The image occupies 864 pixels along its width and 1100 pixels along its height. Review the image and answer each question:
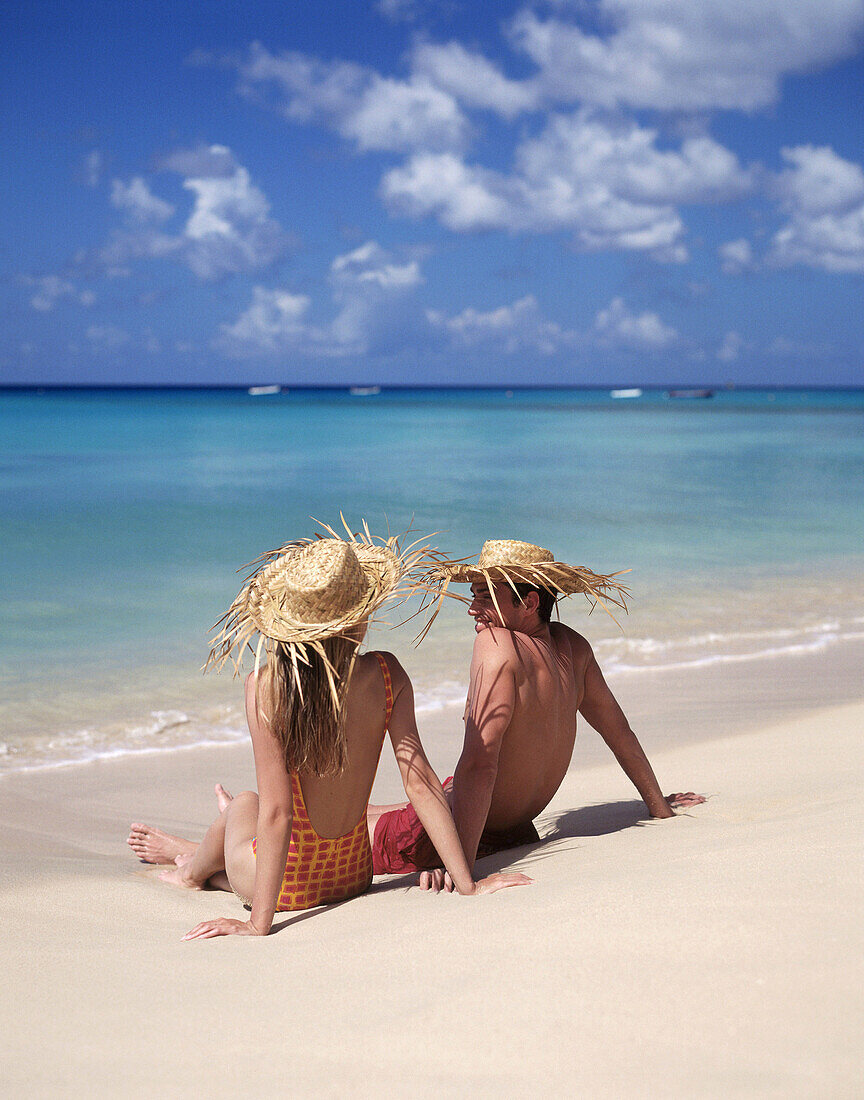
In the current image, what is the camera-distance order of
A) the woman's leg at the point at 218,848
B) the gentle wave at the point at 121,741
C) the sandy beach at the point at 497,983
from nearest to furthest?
the sandy beach at the point at 497,983 → the woman's leg at the point at 218,848 → the gentle wave at the point at 121,741

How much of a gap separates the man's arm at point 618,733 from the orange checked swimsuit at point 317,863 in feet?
2.97

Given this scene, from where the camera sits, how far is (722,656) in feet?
23.6

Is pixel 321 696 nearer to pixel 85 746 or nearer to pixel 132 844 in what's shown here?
pixel 132 844

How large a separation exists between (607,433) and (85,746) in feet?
129

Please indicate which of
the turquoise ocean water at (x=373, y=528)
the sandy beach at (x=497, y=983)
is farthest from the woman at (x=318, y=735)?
the turquoise ocean water at (x=373, y=528)

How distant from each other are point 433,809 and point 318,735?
422 millimetres

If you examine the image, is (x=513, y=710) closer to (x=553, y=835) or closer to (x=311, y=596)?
(x=553, y=835)

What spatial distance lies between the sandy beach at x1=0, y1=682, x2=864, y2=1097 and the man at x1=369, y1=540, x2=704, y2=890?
196 millimetres

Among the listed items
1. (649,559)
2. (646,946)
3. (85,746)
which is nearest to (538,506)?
(649,559)

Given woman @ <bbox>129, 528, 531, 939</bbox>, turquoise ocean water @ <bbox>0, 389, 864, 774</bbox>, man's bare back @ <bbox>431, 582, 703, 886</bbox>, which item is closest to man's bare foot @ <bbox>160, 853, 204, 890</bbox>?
woman @ <bbox>129, 528, 531, 939</bbox>

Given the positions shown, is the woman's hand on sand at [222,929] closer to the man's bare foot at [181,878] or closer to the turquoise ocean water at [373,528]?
the man's bare foot at [181,878]

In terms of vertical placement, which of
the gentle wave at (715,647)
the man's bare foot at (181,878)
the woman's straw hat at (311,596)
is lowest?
the man's bare foot at (181,878)

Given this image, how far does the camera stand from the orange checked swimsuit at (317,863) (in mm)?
2930

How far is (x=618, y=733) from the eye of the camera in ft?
11.7
